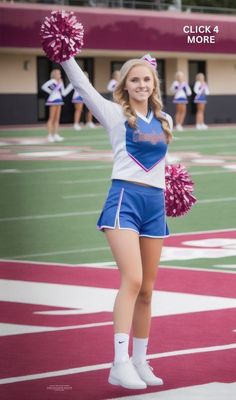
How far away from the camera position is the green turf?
36.4ft

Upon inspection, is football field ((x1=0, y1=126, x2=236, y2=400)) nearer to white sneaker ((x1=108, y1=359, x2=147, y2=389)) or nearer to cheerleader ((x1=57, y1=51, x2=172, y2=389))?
white sneaker ((x1=108, y1=359, x2=147, y2=389))

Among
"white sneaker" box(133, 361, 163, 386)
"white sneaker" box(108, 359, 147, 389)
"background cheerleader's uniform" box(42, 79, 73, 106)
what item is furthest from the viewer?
"background cheerleader's uniform" box(42, 79, 73, 106)

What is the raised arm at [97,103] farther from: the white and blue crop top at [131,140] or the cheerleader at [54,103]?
the cheerleader at [54,103]

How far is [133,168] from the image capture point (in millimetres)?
5957

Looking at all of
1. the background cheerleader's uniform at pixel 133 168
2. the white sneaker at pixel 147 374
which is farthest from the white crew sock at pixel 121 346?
the background cheerleader's uniform at pixel 133 168

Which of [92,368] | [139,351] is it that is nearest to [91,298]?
[92,368]

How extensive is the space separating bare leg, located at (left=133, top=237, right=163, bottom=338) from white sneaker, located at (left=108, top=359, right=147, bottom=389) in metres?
0.25

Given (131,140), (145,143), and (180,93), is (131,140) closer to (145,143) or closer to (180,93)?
(145,143)

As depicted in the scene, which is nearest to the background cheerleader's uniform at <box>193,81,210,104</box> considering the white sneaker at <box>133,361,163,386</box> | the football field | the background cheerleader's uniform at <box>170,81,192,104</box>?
the background cheerleader's uniform at <box>170,81,192,104</box>

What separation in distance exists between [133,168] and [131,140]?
13 centimetres

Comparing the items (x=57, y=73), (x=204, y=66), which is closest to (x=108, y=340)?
(x=57, y=73)

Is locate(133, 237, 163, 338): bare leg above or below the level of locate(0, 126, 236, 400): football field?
above

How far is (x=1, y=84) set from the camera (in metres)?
40.1

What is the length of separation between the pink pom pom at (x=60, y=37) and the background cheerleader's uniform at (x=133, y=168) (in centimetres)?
11
